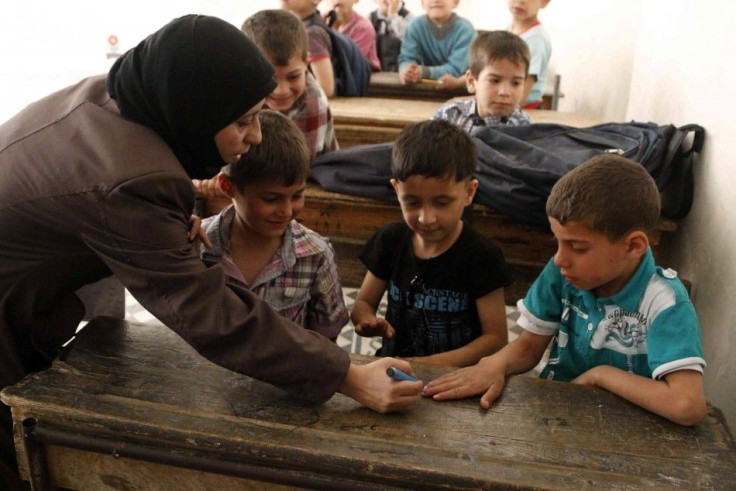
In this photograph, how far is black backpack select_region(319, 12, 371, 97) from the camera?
360 centimetres

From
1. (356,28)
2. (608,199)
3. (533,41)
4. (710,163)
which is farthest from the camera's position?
(356,28)

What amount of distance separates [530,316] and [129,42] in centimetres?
597

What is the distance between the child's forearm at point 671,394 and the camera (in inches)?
Answer: 48.6

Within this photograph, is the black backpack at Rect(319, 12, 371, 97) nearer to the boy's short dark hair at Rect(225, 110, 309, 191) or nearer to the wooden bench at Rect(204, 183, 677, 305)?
the wooden bench at Rect(204, 183, 677, 305)

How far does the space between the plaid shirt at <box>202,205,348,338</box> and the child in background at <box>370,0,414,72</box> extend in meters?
3.75

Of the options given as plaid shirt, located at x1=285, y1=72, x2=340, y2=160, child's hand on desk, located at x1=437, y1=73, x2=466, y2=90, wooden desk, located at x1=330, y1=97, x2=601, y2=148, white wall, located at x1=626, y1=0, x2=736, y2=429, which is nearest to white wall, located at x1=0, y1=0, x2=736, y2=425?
white wall, located at x1=626, y1=0, x2=736, y2=429

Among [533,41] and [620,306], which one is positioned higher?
[533,41]

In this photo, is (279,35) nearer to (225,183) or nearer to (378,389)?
(225,183)

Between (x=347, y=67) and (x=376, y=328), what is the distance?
91.5 inches

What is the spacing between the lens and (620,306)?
138 centimetres

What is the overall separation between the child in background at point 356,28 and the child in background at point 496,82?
6.84 ft

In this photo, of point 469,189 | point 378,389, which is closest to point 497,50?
point 469,189

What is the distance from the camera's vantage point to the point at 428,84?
4.10m

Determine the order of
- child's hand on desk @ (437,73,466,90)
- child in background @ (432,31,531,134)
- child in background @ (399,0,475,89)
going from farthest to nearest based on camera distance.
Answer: child in background @ (399,0,475,89) < child's hand on desk @ (437,73,466,90) < child in background @ (432,31,531,134)
